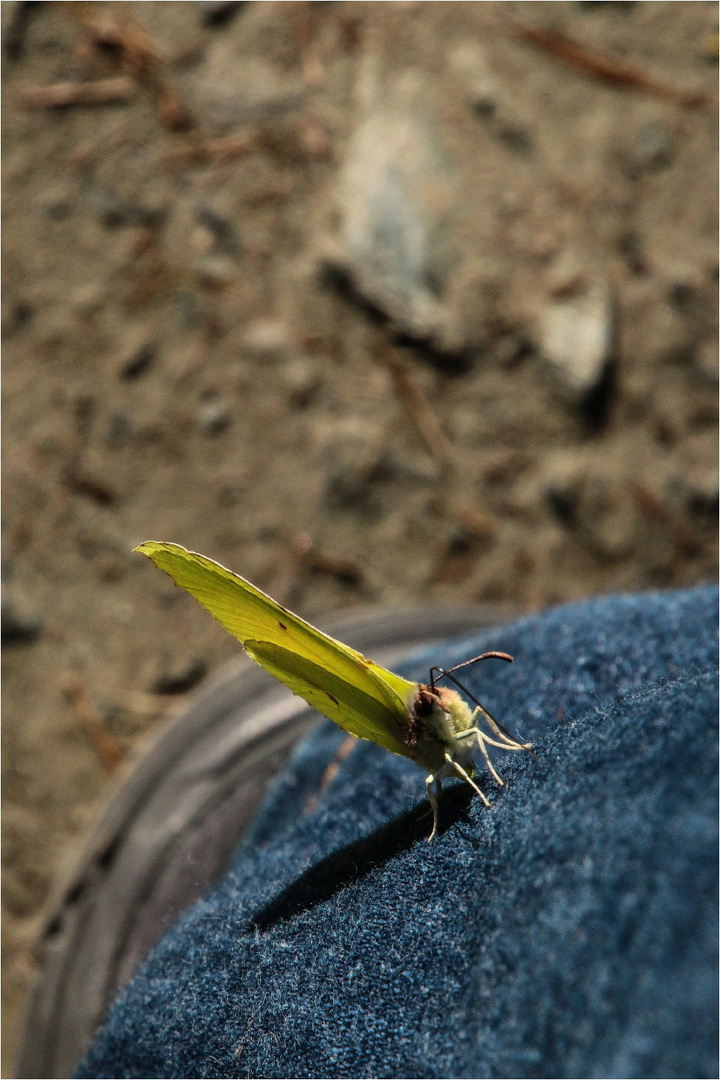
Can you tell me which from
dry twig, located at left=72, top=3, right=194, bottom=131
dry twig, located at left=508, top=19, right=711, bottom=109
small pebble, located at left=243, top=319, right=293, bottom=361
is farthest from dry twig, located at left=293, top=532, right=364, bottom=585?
dry twig, located at left=508, top=19, right=711, bottom=109

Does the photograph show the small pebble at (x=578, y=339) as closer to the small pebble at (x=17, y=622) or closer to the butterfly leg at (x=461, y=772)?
the small pebble at (x=17, y=622)

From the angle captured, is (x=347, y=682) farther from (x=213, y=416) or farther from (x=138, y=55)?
(x=138, y=55)

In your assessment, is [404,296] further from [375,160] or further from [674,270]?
[674,270]

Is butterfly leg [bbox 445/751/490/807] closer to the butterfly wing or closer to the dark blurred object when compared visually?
the butterfly wing

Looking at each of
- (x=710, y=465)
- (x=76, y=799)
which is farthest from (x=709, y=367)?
(x=76, y=799)

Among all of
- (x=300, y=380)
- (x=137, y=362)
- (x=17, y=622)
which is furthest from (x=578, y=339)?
(x=17, y=622)

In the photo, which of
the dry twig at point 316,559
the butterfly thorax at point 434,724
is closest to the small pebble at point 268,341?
the dry twig at point 316,559

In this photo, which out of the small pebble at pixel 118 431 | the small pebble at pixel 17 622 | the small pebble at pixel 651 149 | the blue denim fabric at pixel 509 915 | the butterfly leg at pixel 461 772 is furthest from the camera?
the small pebble at pixel 651 149
